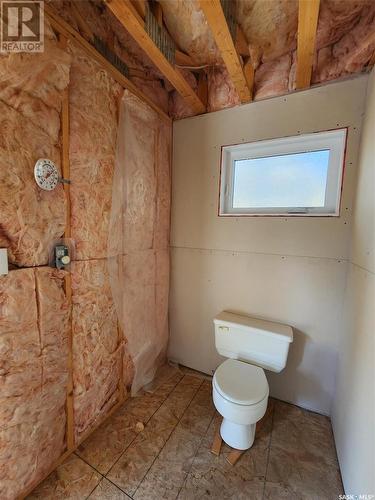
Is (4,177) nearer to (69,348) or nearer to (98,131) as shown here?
(98,131)

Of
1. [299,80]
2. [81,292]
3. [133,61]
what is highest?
[133,61]

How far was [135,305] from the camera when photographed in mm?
1639

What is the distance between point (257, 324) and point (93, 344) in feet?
3.71

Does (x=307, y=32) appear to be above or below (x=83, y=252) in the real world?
above

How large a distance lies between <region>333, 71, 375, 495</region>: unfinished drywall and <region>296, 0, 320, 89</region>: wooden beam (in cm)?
36

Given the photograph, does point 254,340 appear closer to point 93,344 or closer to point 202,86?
point 93,344

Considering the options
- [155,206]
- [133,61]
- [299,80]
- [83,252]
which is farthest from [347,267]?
[133,61]

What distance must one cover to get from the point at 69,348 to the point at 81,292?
0.32 metres

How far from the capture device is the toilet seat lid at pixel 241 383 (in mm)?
1172

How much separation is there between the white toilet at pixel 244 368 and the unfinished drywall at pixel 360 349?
35cm

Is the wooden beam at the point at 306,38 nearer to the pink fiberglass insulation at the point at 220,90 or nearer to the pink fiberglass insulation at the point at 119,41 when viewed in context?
the pink fiberglass insulation at the point at 220,90

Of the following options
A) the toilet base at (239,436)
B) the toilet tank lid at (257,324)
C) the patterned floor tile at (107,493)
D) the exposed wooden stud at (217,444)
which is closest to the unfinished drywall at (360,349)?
the toilet tank lid at (257,324)

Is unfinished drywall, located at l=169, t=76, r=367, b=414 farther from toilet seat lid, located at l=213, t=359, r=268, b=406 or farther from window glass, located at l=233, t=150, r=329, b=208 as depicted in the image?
toilet seat lid, located at l=213, t=359, r=268, b=406

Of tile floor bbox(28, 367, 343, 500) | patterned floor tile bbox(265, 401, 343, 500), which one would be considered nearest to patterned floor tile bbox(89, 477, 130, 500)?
tile floor bbox(28, 367, 343, 500)
